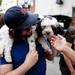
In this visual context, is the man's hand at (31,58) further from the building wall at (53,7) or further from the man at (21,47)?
the building wall at (53,7)

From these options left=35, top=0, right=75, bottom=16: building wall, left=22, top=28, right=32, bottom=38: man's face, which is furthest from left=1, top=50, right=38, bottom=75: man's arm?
left=35, top=0, right=75, bottom=16: building wall

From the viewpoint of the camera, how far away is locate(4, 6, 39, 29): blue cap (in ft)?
5.74

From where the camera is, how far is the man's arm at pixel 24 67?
1739mm

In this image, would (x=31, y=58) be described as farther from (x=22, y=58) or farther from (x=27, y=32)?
(x=27, y=32)

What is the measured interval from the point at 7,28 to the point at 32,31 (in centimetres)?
18

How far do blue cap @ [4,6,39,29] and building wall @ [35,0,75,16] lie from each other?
664cm

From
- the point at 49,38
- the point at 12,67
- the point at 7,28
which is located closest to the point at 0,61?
the point at 12,67

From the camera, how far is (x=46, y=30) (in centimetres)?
179

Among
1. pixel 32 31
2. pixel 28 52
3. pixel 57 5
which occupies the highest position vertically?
pixel 32 31

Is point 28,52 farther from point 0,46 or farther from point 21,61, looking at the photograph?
point 0,46

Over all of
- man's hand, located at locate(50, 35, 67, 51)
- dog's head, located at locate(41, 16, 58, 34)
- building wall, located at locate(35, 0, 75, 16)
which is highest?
dog's head, located at locate(41, 16, 58, 34)

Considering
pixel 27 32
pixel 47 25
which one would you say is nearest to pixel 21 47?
pixel 27 32

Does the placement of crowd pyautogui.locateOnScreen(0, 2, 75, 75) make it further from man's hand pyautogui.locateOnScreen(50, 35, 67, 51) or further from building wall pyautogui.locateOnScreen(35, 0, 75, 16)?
building wall pyautogui.locateOnScreen(35, 0, 75, 16)

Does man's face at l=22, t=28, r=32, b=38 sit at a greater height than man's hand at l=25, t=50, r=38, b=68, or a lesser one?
greater
